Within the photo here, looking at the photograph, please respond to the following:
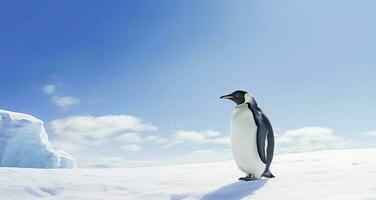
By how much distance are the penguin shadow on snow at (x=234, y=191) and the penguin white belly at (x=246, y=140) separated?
2.28 ft

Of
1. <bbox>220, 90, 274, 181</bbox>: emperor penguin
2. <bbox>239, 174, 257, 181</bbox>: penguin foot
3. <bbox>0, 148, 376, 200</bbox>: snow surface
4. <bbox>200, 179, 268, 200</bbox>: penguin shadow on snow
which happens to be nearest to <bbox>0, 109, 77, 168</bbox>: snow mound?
<bbox>0, 148, 376, 200</bbox>: snow surface

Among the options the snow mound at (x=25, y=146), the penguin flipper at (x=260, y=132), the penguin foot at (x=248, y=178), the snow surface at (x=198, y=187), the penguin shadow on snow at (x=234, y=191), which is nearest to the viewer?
the snow surface at (x=198, y=187)

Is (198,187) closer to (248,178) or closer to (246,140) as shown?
(248,178)

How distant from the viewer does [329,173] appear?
18.2ft

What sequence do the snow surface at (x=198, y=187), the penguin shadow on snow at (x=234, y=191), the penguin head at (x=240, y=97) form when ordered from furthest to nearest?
1. the penguin head at (x=240, y=97)
2. the penguin shadow on snow at (x=234, y=191)
3. the snow surface at (x=198, y=187)

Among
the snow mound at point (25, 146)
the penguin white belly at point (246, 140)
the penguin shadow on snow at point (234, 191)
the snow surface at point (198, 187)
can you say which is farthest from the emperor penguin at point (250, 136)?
the snow mound at point (25, 146)

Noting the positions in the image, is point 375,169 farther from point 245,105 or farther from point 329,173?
point 245,105

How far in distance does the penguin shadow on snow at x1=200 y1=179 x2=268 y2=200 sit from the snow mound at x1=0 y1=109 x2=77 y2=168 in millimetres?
30590

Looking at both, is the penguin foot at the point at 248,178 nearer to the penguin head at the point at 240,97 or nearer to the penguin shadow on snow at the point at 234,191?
the penguin shadow on snow at the point at 234,191

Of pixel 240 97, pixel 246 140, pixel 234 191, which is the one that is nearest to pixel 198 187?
pixel 234 191

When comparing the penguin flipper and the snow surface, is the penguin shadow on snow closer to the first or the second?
the snow surface

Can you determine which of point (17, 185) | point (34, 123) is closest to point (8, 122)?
point (34, 123)

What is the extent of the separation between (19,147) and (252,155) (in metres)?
32.0

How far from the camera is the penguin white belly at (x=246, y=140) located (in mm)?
5906
